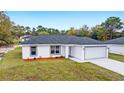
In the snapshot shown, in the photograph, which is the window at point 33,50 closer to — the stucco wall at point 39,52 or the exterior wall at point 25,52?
the stucco wall at point 39,52

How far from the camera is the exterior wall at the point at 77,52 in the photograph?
1495 cm

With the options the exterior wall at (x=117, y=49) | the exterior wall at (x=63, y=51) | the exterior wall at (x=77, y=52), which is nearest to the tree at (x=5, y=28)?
the exterior wall at (x=63, y=51)

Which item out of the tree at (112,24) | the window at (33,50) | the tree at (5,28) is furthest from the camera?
the tree at (5,28)

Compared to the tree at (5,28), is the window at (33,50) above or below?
below

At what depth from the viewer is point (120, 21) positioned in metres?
15.8

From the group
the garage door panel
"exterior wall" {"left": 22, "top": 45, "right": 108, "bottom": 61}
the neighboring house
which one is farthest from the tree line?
the garage door panel

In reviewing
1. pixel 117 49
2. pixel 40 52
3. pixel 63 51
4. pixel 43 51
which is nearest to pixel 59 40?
pixel 63 51

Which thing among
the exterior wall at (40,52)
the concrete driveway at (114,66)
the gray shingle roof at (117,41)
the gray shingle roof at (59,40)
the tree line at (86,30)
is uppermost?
the tree line at (86,30)

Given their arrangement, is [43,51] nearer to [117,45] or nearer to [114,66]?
[114,66]

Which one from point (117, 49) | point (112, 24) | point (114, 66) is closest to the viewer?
point (114, 66)

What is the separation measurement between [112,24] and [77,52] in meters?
4.22

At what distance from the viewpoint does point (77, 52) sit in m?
15.7

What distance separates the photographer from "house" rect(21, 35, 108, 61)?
50.3 feet
